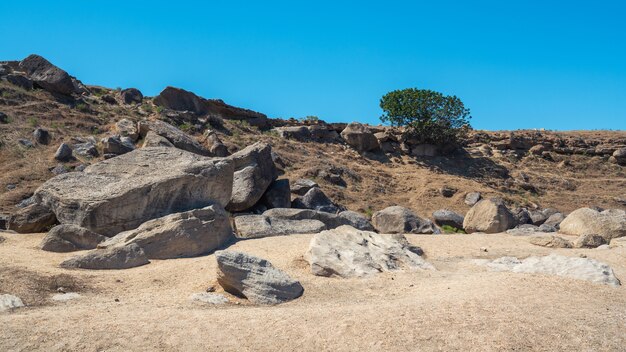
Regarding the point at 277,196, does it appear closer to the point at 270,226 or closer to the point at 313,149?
the point at 270,226

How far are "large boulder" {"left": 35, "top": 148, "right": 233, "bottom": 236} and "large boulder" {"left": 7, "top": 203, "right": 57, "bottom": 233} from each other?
22 centimetres

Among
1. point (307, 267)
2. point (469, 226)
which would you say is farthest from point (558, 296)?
point (469, 226)

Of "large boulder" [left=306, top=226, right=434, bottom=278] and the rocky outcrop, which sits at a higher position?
the rocky outcrop

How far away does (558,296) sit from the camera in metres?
7.77

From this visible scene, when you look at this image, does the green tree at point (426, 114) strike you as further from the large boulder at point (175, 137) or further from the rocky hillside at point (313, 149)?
the large boulder at point (175, 137)

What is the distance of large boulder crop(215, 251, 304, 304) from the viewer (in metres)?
7.71

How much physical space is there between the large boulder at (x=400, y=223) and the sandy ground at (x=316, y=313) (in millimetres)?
7049

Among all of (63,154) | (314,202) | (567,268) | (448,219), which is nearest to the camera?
(567,268)

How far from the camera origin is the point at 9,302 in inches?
271

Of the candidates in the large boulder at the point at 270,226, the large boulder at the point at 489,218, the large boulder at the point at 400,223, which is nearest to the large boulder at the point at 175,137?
the large boulder at the point at 400,223

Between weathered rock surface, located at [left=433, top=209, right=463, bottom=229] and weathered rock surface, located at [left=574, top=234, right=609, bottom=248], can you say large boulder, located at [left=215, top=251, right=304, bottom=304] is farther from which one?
weathered rock surface, located at [left=433, top=209, right=463, bottom=229]

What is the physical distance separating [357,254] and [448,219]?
11302mm

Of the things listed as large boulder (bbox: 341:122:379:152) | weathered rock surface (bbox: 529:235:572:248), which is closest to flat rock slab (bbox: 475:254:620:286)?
weathered rock surface (bbox: 529:235:572:248)

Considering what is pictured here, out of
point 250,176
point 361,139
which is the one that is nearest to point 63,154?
point 250,176
